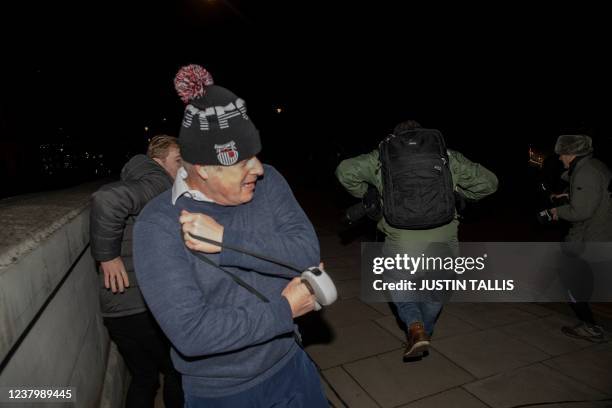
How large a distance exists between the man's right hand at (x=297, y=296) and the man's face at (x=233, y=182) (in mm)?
387

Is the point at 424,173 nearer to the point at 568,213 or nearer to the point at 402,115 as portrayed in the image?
the point at 568,213

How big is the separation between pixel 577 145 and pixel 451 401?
105 inches

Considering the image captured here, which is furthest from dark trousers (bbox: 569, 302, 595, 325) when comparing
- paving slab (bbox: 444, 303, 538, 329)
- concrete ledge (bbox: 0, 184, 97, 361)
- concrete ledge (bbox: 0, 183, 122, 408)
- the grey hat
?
concrete ledge (bbox: 0, 184, 97, 361)

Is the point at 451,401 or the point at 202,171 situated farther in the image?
the point at 451,401

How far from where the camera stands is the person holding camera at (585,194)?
145 inches

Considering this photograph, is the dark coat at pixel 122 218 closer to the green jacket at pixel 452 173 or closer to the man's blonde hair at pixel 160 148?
the man's blonde hair at pixel 160 148

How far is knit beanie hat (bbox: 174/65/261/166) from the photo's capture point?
4.77 ft

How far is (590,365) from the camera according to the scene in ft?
11.7

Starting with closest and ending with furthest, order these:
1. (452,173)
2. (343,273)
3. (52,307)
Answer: (52,307), (452,173), (343,273)

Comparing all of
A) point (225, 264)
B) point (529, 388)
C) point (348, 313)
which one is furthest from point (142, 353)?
point (529, 388)

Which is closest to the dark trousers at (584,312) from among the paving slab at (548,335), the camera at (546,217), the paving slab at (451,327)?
the paving slab at (548,335)

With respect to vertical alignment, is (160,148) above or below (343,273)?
above

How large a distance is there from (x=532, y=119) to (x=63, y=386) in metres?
19.0

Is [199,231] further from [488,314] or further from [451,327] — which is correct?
[488,314]
